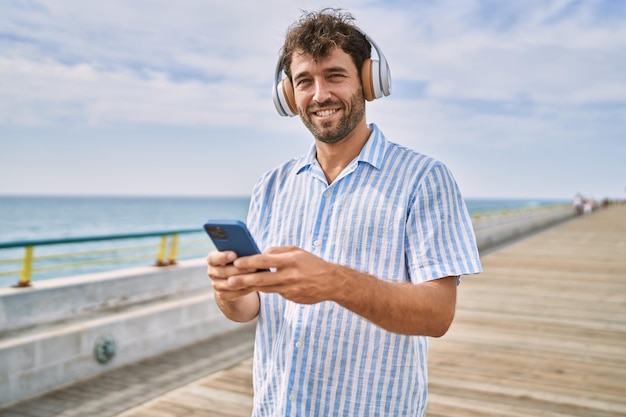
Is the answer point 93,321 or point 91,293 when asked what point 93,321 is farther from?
point 91,293

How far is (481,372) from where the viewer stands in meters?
6.05

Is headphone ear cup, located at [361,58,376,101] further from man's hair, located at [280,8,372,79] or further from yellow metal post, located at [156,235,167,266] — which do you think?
yellow metal post, located at [156,235,167,266]

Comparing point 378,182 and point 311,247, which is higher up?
point 378,182

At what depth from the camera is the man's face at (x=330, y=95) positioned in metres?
1.87

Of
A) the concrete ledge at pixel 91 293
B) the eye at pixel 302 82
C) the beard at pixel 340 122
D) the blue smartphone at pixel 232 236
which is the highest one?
the eye at pixel 302 82

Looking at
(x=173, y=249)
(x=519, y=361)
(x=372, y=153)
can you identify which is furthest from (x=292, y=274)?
(x=173, y=249)

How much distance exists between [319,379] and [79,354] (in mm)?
4514

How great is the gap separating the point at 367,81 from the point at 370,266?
1.92 ft

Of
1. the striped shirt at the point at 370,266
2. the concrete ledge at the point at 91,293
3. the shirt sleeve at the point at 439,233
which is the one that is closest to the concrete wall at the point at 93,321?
the concrete ledge at the point at 91,293

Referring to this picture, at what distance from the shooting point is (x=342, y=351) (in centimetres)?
180

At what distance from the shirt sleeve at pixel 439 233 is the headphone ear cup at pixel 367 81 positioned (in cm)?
34

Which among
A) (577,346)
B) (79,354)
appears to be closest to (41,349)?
(79,354)

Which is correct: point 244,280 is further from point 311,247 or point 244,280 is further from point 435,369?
point 435,369

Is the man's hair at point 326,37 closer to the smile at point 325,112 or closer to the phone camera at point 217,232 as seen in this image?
the smile at point 325,112
